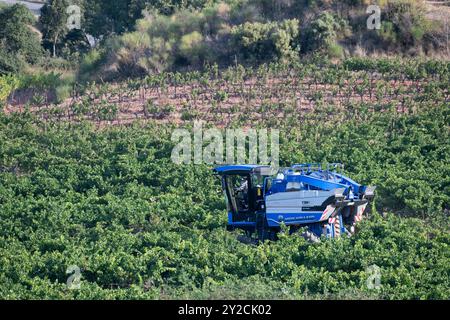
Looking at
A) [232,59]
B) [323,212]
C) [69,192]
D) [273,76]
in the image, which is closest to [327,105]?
[273,76]

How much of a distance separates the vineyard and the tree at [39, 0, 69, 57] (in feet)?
34.9

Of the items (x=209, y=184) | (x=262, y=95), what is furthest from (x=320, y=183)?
(x=262, y=95)

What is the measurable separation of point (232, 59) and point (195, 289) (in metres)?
19.3

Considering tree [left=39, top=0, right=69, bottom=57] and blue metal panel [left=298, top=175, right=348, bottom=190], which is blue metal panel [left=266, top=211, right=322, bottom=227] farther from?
tree [left=39, top=0, right=69, bottom=57]

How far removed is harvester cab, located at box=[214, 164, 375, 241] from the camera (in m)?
19.7

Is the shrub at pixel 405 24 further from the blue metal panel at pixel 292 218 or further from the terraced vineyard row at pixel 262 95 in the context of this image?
the blue metal panel at pixel 292 218

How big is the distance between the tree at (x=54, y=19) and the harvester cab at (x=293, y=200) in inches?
1019

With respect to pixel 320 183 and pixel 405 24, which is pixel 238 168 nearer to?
pixel 320 183

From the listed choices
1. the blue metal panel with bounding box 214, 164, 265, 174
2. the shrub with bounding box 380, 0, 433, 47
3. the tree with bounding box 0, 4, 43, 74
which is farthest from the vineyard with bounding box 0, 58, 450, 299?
the tree with bounding box 0, 4, 43, 74

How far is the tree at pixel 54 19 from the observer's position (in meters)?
45.2

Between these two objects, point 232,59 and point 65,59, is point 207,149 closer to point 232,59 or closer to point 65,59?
point 232,59

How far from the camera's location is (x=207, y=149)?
27109 mm

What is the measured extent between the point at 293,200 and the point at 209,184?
515 cm

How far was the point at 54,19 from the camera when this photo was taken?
149 ft
